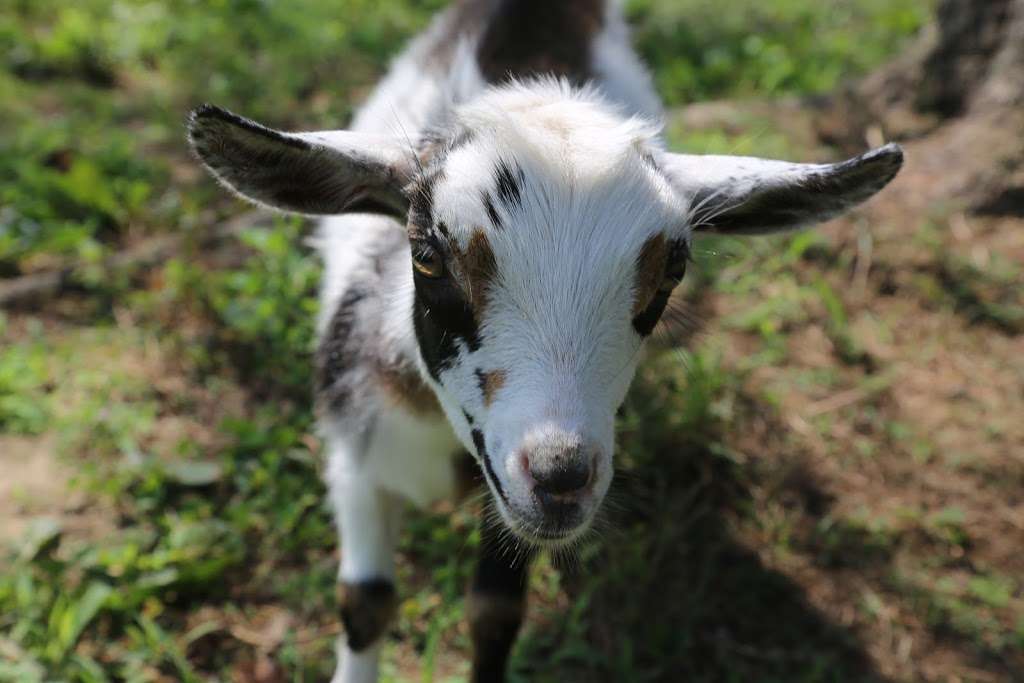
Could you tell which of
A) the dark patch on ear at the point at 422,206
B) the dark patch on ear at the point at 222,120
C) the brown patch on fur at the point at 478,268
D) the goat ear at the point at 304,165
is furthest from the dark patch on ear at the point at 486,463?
the dark patch on ear at the point at 222,120

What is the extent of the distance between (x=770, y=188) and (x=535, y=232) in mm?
795

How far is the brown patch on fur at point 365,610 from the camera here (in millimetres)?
3443

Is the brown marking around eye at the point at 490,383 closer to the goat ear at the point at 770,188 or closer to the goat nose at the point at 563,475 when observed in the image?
the goat nose at the point at 563,475

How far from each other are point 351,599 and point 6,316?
2.43 meters

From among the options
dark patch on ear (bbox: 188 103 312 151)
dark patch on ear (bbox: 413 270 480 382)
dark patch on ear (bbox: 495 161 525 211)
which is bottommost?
dark patch on ear (bbox: 413 270 480 382)

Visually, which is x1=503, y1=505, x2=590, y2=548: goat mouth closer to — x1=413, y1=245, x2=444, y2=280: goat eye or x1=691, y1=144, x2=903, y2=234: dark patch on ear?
x1=413, y1=245, x2=444, y2=280: goat eye

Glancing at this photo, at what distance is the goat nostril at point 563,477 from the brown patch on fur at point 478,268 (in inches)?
18.8

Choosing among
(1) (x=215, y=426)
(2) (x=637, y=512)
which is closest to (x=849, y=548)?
(2) (x=637, y=512)

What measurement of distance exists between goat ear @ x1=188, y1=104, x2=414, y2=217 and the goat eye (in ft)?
0.93

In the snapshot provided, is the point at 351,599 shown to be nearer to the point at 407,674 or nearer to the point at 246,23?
the point at 407,674

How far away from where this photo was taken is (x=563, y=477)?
2236 mm

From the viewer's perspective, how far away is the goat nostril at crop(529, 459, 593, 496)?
2.23m

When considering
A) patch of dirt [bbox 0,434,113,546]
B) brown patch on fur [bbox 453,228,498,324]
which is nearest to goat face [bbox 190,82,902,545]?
brown patch on fur [bbox 453,228,498,324]

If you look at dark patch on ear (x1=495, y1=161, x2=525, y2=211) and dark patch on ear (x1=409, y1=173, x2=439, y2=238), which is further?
dark patch on ear (x1=409, y1=173, x2=439, y2=238)
